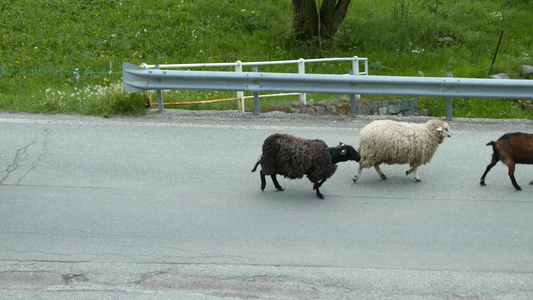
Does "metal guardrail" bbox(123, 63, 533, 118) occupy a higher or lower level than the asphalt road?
higher

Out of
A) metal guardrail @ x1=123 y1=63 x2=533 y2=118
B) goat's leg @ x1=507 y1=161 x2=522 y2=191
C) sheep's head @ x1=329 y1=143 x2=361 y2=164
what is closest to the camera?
sheep's head @ x1=329 y1=143 x2=361 y2=164

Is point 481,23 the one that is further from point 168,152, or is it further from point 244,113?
point 168,152

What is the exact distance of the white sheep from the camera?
298 inches

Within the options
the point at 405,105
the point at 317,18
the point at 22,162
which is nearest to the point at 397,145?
the point at 22,162

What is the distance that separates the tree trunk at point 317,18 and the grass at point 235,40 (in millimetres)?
327

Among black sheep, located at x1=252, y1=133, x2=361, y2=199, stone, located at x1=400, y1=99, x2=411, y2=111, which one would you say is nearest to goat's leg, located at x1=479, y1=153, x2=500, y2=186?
black sheep, located at x1=252, y1=133, x2=361, y2=199

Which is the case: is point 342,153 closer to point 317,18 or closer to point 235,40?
→ point 317,18

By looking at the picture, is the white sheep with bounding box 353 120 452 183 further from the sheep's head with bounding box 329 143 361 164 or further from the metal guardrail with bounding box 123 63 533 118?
the metal guardrail with bounding box 123 63 533 118

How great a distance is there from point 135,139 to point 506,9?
17.2m

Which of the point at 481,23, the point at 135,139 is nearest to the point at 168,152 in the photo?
the point at 135,139

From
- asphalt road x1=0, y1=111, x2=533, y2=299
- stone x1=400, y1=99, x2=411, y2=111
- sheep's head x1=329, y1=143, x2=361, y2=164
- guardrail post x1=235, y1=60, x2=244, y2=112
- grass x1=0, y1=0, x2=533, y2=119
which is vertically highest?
grass x1=0, y1=0, x2=533, y2=119

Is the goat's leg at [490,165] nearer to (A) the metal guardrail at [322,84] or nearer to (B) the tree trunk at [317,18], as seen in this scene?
(A) the metal guardrail at [322,84]

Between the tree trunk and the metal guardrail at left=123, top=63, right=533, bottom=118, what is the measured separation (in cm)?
780

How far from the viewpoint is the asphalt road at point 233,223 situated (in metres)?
5.26
